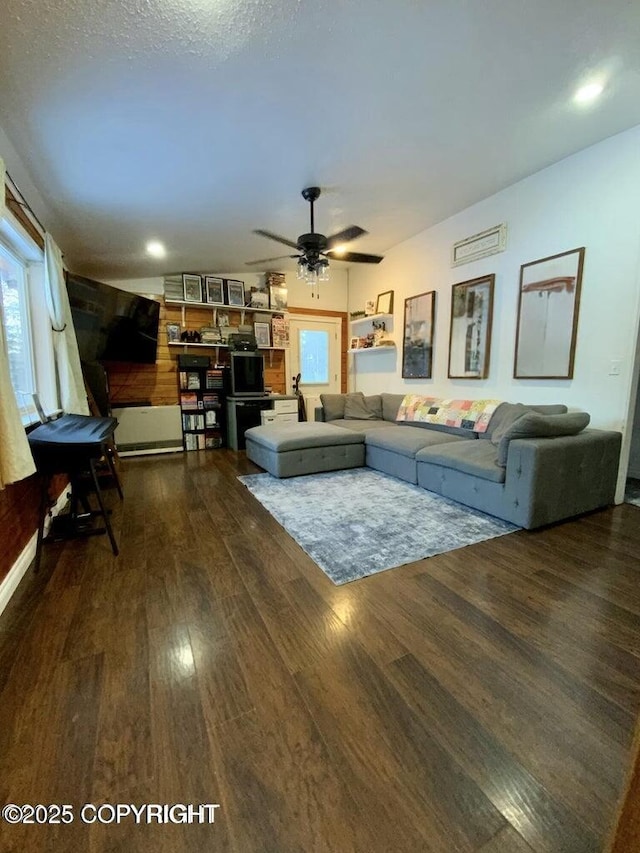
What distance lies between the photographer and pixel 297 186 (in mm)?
2893

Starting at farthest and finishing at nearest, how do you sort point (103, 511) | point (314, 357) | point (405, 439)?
point (314, 357)
point (405, 439)
point (103, 511)

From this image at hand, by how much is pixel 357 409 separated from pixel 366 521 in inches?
101

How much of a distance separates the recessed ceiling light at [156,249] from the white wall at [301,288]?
76 cm

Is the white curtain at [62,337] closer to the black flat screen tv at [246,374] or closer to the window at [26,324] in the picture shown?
the window at [26,324]

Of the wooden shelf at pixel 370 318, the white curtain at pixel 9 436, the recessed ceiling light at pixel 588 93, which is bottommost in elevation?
the white curtain at pixel 9 436

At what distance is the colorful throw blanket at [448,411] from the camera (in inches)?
136

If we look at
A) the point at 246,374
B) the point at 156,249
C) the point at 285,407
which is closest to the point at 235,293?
the point at 246,374

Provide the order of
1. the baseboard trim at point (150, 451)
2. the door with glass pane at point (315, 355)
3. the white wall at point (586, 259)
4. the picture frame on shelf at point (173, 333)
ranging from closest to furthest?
the white wall at point (586, 259) → the baseboard trim at point (150, 451) → the picture frame on shelf at point (173, 333) → the door with glass pane at point (315, 355)

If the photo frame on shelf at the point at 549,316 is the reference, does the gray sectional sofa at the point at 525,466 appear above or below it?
below

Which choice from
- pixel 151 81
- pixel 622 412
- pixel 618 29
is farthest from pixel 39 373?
pixel 622 412

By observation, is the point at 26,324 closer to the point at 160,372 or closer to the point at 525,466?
the point at 160,372

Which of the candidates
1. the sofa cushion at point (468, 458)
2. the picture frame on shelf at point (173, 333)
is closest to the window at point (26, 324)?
the picture frame on shelf at point (173, 333)

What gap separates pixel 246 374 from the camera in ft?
16.2

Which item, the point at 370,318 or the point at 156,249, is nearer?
the point at 156,249
